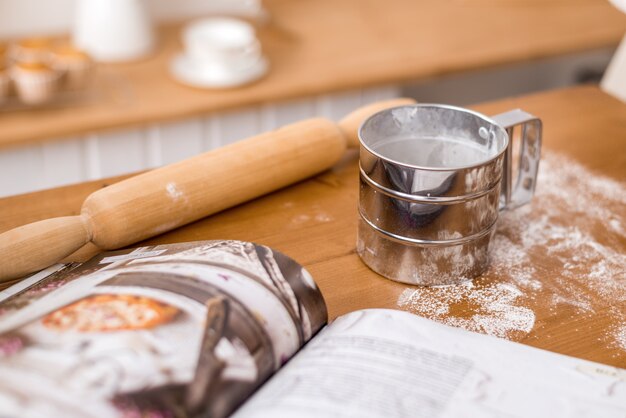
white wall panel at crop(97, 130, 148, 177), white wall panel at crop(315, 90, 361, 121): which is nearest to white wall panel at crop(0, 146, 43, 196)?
white wall panel at crop(97, 130, 148, 177)

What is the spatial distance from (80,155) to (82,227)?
78 cm

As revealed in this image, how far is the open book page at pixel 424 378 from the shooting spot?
0.47 m

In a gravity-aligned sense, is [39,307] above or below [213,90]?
above

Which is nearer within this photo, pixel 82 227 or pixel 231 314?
pixel 231 314

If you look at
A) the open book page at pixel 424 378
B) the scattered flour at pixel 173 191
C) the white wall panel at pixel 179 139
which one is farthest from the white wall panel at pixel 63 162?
the open book page at pixel 424 378

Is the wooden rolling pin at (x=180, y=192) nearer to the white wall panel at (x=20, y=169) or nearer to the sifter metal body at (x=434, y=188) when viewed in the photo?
the sifter metal body at (x=434, y=188)

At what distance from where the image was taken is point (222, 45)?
1.39 m

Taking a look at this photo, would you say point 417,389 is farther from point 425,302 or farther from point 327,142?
point 327,142

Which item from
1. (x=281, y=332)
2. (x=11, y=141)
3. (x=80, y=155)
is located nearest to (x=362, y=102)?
(x=80, y=155)

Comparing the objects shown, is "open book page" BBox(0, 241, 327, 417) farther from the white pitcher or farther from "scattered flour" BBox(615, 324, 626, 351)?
the white pitcher

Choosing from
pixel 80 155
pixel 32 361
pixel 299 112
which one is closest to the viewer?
pixel 32 361

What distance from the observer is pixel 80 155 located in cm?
138

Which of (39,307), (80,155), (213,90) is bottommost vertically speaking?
(80,155)

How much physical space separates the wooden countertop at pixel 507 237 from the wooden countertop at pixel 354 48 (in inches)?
21.7
